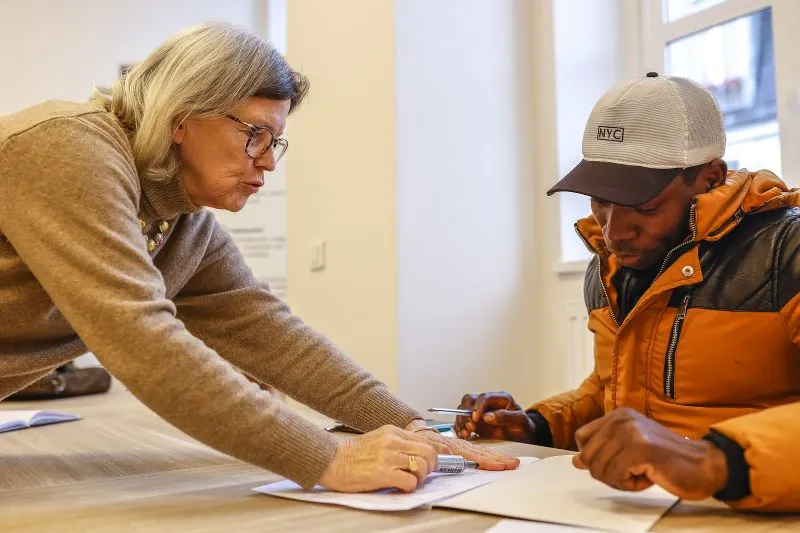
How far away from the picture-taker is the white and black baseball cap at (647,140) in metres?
1.17

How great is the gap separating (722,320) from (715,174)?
0.22 m

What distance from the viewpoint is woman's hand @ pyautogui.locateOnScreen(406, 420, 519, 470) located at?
3.40 ft

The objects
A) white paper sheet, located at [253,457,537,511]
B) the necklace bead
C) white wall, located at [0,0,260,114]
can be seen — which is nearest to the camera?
Answer: white paper sheet, located at [253,457,537,511]

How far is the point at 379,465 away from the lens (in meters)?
0.91

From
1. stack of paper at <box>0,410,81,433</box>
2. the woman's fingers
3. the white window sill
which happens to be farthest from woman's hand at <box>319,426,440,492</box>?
the white window sill

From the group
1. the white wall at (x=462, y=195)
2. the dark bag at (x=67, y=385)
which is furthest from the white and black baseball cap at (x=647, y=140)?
the dark bag at (x=67, y=385)

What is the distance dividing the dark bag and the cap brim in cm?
164

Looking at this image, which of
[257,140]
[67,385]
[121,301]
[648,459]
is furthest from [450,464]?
[67,385]

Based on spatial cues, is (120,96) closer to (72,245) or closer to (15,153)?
(15,153)

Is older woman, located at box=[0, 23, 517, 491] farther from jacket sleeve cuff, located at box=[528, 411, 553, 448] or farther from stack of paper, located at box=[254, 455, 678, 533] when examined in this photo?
jacket sleeve cuff, located at box=[528, 411, 553, 448]

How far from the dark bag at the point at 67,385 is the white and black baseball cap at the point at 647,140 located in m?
1.66

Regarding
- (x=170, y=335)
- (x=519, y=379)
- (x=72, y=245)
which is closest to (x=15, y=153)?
(x=72, y=245)

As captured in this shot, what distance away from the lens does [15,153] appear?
0.98 m

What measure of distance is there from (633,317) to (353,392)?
0.44 m
